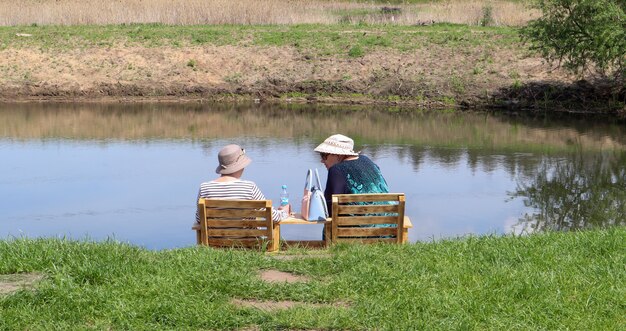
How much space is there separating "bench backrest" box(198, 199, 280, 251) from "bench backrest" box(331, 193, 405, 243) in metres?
0.65

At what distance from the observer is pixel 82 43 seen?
1371 inches

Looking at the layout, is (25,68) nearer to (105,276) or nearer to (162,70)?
(162,70)

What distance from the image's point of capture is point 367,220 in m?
9.41

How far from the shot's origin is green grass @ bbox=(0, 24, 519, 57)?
3406cm

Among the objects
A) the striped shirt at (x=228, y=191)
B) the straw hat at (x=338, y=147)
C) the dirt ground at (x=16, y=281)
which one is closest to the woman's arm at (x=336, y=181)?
the straw hat at (x=338, y=147)

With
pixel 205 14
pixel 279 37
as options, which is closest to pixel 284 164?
pixel 279 37

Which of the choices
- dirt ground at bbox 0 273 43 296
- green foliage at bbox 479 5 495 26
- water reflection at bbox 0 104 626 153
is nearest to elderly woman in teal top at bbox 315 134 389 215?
dirt ground at bbox 0 273 43 296

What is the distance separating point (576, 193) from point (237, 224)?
862cm

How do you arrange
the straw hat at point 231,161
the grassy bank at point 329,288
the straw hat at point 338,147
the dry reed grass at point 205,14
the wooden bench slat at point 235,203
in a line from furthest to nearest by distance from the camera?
the dry reed grass at point 205,14, the straw hat at point 338,147, the straw hat at point 231,161, the wooden bench slat at point 235,203, the grassy bank at point 329,288

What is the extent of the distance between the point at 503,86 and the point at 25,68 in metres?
15.6

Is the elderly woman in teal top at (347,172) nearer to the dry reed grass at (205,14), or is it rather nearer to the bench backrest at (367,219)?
the bench backrest at (367,219)

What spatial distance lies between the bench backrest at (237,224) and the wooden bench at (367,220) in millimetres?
638

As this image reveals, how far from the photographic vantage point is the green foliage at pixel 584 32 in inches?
1035

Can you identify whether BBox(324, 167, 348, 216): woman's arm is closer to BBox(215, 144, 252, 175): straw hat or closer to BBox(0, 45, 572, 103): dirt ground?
BBox(215, 144, 252, 175): straw hat
